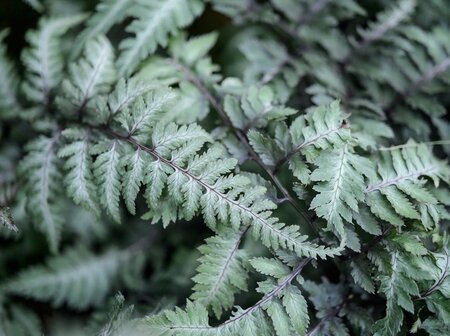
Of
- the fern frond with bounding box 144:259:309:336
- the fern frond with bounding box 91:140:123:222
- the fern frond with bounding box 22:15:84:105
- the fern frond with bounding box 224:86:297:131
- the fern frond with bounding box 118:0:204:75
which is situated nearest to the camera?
the fern frond with bounding box 144:259:309:336

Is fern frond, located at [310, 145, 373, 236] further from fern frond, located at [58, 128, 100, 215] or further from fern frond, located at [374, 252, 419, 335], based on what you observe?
fern frond, located at [58, 128, 100, 215]

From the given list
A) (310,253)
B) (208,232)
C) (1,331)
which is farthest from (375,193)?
(1,331)

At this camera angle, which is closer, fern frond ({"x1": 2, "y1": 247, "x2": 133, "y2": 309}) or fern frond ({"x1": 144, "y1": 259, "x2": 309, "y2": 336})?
fern frond ({"x1": 144, "y1": 259, "x2": 309, "y2": 336})

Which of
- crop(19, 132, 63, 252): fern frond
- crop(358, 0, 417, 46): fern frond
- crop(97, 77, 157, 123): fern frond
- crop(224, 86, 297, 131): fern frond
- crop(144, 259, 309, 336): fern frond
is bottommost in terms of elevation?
crop(144, 259, 309, 336): fern frond

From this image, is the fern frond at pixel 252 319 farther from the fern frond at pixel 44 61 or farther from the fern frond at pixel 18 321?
the fern frond at pixel 44 61

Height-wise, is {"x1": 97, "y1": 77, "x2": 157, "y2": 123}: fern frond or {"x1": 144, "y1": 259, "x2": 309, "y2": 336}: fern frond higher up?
{"x1": 97, "y1": 77, "x2": 157, "y2": 123}: fern frond

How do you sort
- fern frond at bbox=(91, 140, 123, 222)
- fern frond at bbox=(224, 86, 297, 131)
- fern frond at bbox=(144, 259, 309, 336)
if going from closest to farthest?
1. fern frond at bbox=(144, 259, 309, 336)
2. fern frond at bbox=(91, 140, 123, 222)
3. fern frond at bbox=(224, 86, 297, 131)

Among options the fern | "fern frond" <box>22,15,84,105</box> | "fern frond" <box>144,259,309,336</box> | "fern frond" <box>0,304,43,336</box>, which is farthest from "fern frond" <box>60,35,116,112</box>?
"fern frond" <box>0,304,43,336</box>
